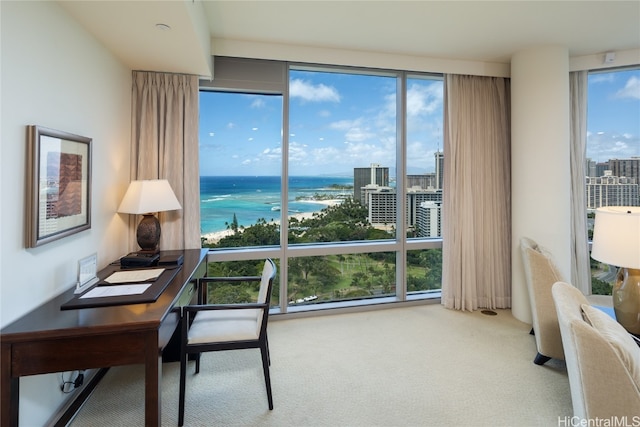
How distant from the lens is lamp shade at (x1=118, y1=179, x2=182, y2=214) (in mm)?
2326

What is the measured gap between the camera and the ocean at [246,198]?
3092 mm

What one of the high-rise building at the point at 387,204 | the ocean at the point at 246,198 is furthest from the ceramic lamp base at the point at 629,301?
the ocean at the point at 246,198

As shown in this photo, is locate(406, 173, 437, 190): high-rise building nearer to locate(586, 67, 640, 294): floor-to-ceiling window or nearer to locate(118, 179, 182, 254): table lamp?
locate(586, 67, 640, 294): floor-to-ceiling window

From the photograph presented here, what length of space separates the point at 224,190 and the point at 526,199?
Result: 3068mm

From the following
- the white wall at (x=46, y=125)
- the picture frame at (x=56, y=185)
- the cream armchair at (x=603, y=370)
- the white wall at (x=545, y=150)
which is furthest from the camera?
the white wall at (x=545, y=150)

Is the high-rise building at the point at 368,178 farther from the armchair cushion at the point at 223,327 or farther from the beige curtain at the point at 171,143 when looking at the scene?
the armchair cushion at the point at 223,327

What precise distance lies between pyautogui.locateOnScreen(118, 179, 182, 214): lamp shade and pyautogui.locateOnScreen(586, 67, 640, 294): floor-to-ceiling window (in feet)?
14.1

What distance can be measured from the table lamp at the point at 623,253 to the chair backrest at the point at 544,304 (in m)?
0.48

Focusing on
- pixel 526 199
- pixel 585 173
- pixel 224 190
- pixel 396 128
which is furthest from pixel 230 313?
pixel 585 173

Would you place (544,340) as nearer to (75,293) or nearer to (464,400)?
(464,400)

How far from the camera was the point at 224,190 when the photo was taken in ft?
10.3

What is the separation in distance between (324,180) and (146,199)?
69.2 inches

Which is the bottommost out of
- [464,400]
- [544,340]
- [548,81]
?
[464,400]

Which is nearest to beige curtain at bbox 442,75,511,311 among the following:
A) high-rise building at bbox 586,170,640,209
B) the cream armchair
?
high-rise building at bbox 586,170,640,209
